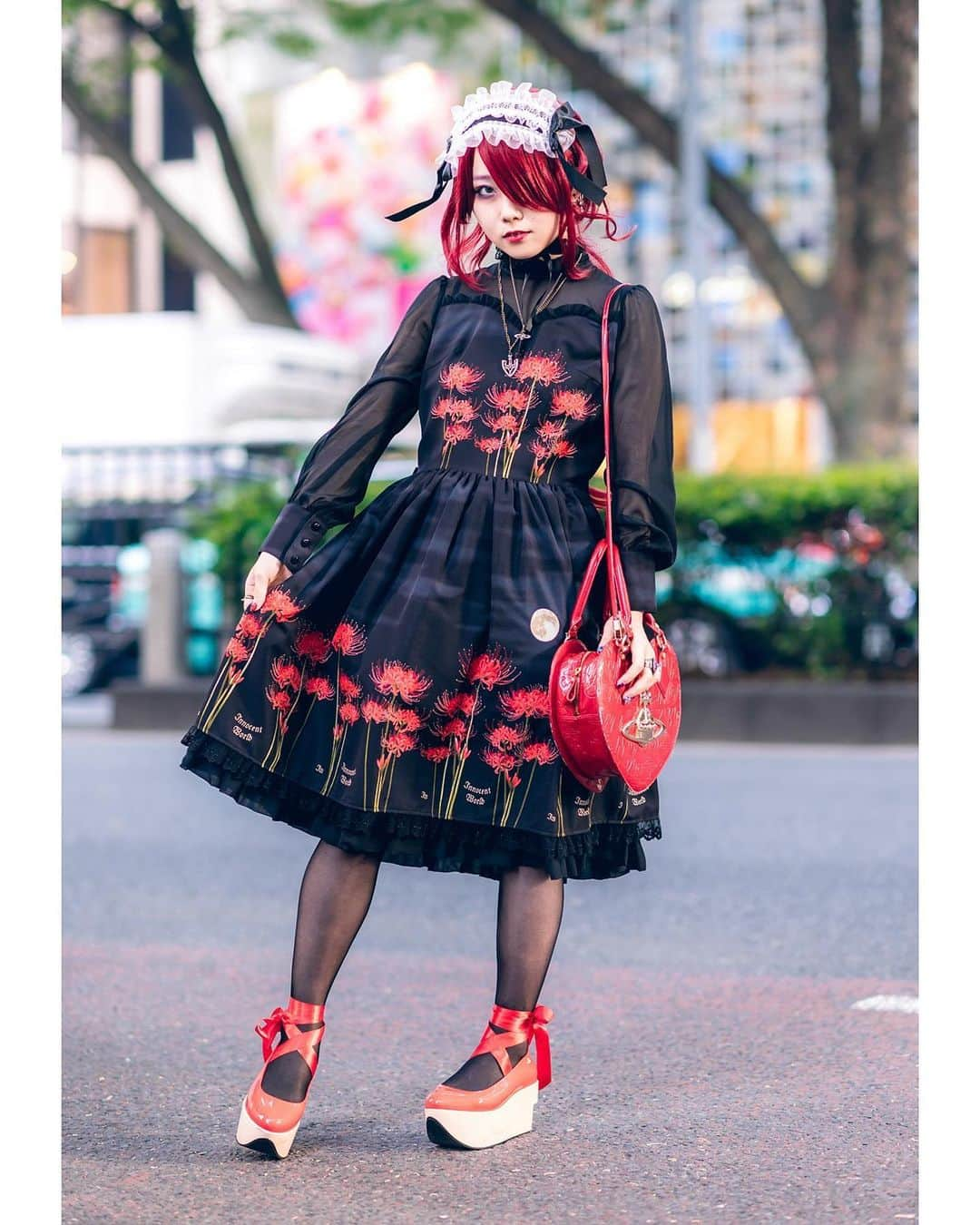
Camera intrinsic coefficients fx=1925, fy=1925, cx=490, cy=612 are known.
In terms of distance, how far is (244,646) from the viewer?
3.11 m

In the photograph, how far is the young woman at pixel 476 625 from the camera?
3.03 m

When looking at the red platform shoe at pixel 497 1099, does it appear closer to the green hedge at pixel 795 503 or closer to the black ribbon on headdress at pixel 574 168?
the black ribbon on headdress at pixel 574 168

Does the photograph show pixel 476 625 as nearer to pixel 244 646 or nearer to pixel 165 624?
pixel 244 646

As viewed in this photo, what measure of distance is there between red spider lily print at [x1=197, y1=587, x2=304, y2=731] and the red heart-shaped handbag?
1.48ft

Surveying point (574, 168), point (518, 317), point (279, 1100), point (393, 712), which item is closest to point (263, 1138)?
point (279, 1100)

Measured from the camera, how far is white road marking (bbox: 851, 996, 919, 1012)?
425cm

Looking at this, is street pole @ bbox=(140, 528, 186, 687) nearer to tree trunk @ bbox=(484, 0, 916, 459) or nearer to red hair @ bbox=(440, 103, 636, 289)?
tree trunk @ bbox=(484, 0, 916, 459)

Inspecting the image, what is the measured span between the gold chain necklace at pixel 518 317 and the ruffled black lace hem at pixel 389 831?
748 mm

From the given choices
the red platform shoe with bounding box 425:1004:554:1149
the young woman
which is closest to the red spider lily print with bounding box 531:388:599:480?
the young woman

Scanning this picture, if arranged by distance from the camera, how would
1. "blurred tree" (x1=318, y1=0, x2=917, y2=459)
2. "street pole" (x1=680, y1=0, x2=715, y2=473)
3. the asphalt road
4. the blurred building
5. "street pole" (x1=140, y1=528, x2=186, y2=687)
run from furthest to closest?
the blurred building < "street pole" (x1=680, y1=0, x2=715, y2=473) < "blurred tree" (x1=318, y1=0, x2=917, y2=459) < "street pole" (x1=140, y1=528, x2=186, y2=687) < the asphalt road

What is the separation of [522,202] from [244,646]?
0.85m

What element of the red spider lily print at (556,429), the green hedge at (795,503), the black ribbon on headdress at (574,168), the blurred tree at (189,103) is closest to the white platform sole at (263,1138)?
the red spider lily print at (556,429)
